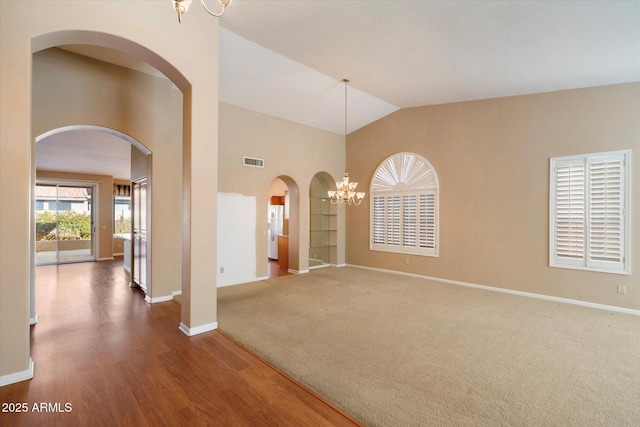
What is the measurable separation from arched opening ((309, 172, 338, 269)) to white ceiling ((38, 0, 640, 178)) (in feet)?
9.38

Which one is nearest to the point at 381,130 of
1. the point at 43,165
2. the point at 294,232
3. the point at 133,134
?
the point at 294,232

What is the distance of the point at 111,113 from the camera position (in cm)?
431

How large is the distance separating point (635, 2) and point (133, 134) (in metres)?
6.07

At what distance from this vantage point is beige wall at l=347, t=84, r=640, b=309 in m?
4.62

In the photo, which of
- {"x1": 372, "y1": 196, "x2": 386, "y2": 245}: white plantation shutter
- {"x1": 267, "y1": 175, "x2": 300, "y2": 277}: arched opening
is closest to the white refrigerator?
{"x1": 267, "y1": 175, "x2": 300, "y2": 277}: arched opening

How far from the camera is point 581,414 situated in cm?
222

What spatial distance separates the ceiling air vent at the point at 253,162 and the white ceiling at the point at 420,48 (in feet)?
3.54

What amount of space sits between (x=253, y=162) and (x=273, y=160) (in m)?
0.53

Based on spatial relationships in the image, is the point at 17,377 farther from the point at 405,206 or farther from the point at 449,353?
the point at 405,206

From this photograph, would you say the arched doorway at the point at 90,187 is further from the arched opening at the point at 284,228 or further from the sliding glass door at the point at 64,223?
the arched opening at the point at 284,228

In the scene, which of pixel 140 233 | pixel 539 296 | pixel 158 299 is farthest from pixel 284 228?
pixel 539 296

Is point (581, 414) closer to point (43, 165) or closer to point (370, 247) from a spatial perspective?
point (370, 247)

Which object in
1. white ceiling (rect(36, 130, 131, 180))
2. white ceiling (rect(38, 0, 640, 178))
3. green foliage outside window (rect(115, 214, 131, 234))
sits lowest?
green foliage outside window (rect(115, 214, 131, 234))

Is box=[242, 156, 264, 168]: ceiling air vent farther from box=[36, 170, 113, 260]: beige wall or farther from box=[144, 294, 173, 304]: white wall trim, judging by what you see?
box=[36, 170, 113, 260]: beige wall
